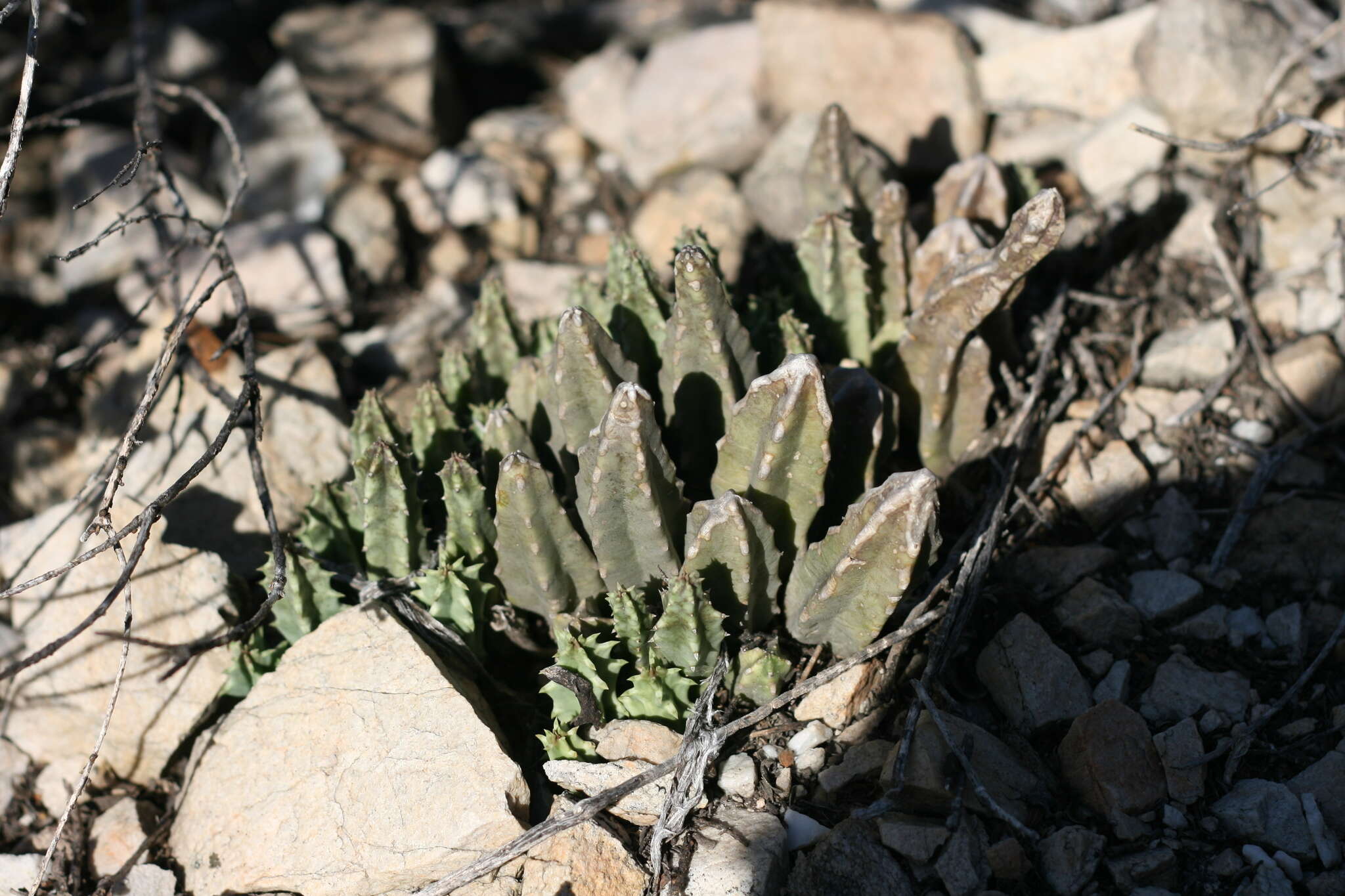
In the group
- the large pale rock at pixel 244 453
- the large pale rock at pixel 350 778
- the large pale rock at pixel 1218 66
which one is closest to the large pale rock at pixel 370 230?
the large pale rock at pixel 244 453

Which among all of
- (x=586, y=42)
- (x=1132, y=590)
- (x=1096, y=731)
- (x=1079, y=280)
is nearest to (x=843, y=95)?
(x=1079, y=280)

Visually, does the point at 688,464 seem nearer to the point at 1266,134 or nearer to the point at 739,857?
the point at 739,857

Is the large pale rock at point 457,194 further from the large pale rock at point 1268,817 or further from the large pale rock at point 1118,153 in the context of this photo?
the large pale rock at point 1268,817

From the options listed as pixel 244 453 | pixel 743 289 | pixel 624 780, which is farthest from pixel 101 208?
pixel 624 780

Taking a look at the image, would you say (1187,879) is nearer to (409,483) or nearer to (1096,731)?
(1096,731)

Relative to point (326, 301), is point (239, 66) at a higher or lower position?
higher

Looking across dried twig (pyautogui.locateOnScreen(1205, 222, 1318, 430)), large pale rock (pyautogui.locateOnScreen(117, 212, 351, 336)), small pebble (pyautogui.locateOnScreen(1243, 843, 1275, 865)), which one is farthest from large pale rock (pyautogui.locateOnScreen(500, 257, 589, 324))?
small pebble (pyautogui.locateOnScreen(1243, 843, 1275, 865))
